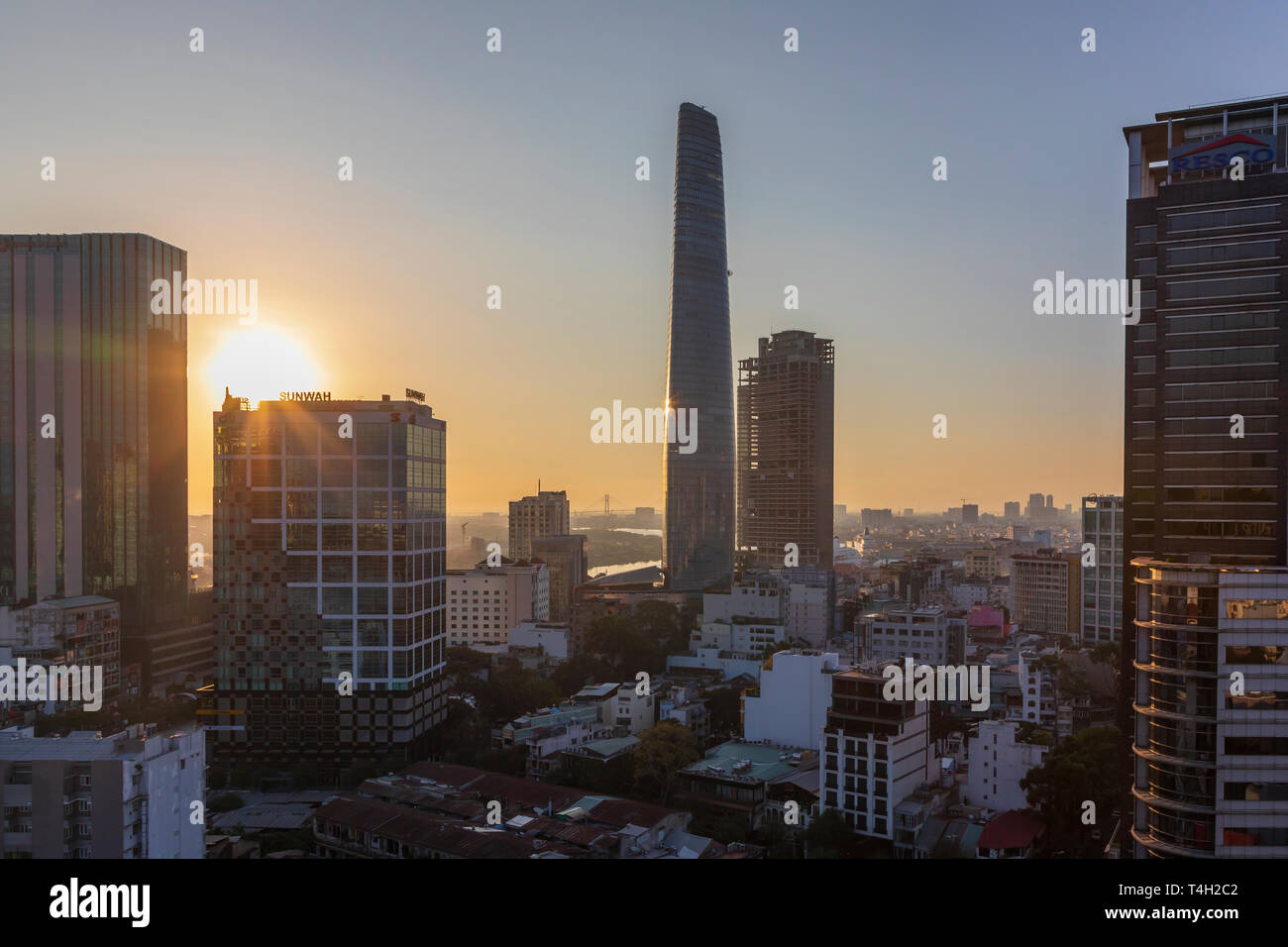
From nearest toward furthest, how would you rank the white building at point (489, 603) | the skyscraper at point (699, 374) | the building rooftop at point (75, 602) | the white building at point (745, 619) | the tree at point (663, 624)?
the building rooftop at point (75, 602), the white building at point (745, 619), the tree at point (663, 624), the white building at point (489, 603), the skyscraper at point (699, 374)

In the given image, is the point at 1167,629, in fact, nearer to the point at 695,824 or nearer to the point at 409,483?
the point at 695,824

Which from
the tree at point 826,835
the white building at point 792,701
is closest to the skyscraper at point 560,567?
the white building at point 792,701

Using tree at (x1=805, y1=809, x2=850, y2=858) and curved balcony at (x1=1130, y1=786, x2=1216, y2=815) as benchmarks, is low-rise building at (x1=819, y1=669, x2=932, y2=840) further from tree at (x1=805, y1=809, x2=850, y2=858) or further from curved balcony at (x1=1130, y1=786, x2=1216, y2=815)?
curved balcony at (x1=1130, y1=786, x2=1216, y2=815)

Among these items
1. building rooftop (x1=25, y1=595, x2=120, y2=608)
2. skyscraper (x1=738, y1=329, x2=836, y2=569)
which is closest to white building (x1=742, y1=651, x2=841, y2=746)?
building rooftop (x1=25, y1=595, x2=120, y2=608)

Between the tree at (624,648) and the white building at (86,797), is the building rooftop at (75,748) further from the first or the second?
the tree at (624,648)

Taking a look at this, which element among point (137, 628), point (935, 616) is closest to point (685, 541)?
point (935, 616)

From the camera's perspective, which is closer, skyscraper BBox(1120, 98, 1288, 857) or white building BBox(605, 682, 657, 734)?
skyscraper BBox(1120, 98, 1288, 857)

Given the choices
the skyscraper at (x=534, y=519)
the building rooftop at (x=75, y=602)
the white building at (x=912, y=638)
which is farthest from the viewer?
the skyscraper at (x=534, y=519)
